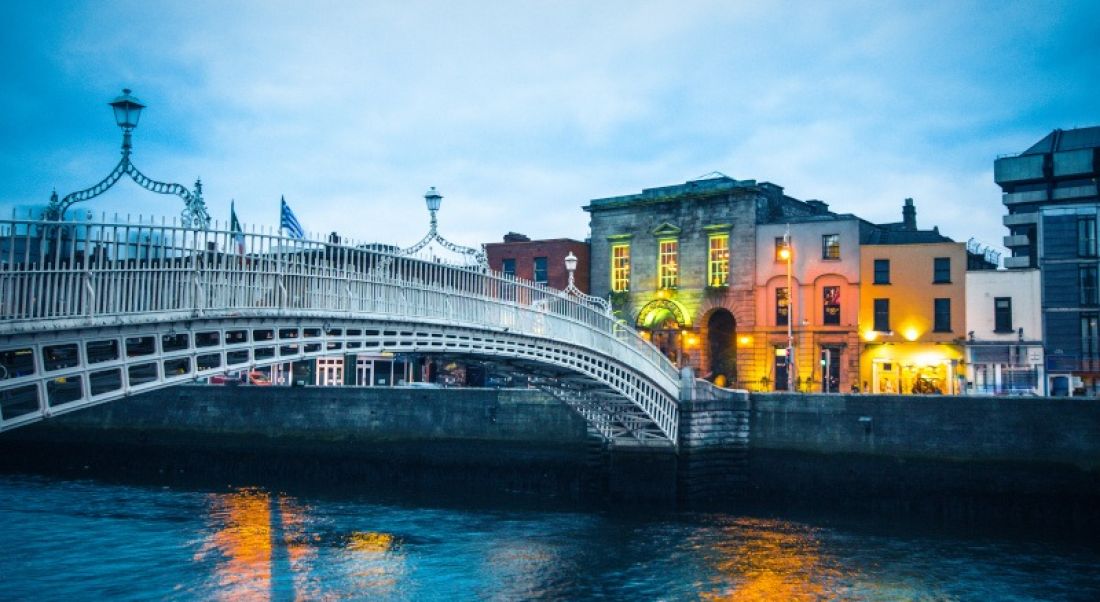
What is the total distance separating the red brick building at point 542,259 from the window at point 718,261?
6.55 meters

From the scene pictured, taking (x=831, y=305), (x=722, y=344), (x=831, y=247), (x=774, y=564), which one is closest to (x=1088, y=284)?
(x=831, y=305)

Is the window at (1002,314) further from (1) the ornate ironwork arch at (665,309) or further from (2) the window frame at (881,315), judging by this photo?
(1) the ornate ironwork arch at (665,309)

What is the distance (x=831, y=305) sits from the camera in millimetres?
40594

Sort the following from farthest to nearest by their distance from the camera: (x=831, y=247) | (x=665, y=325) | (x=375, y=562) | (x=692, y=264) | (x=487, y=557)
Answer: (x=665, y=325) < (x=692, y=264) < (x=831, y=247) < (x=487, y=557) < (x=375, y=562)

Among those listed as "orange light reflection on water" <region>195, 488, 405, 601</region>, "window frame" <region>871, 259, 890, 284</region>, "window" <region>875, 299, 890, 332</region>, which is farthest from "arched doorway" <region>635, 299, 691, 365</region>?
"orange light reflection on water" <region>195, 488, 405, 601</region>

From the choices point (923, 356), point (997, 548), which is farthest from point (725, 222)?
point (997, 548)

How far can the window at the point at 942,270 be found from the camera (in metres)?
38.6

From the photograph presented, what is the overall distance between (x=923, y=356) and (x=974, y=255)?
7.80 m

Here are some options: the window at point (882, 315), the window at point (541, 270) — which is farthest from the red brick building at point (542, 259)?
the window at point (882, 315)

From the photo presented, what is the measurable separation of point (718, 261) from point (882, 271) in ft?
22.3

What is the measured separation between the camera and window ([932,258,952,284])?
38.6m

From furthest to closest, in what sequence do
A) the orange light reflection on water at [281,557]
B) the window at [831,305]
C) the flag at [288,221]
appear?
the window at [831,305], the flag at [288,221], the orange light reflection on water at [281,557]

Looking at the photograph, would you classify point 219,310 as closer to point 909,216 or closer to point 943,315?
point 943,315

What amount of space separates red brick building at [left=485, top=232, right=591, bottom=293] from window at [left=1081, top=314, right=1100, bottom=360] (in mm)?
20827
